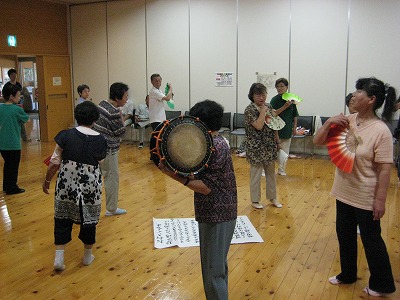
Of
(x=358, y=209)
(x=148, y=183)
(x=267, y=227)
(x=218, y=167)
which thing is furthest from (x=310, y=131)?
(x=218, y=167)

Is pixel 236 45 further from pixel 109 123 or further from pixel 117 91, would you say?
pixel 109 123

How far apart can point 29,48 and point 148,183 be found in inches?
209

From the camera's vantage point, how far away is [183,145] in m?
2.08

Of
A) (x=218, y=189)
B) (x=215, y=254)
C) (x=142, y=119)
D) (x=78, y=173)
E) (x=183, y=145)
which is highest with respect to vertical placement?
(x=183, y=145)

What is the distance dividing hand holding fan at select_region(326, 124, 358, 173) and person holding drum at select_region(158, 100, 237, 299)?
0.87 meters

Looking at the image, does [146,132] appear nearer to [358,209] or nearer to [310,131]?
[310,131]

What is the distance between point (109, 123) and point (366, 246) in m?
2.53

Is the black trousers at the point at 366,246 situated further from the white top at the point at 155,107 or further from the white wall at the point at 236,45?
the white wall at the point at 236,45

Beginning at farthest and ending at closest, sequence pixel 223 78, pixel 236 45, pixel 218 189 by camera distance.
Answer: pixel 223 78 → pixel 236 45 → pixel 218 189

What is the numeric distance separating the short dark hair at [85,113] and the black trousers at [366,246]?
1905 millimetres

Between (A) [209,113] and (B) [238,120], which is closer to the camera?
(A) [209,113]

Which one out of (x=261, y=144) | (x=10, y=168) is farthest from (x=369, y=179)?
(x=10, y=168)

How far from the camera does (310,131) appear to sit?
7.58 meters

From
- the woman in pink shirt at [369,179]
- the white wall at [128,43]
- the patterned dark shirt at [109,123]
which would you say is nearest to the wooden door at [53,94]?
the white wall at [128,43]
